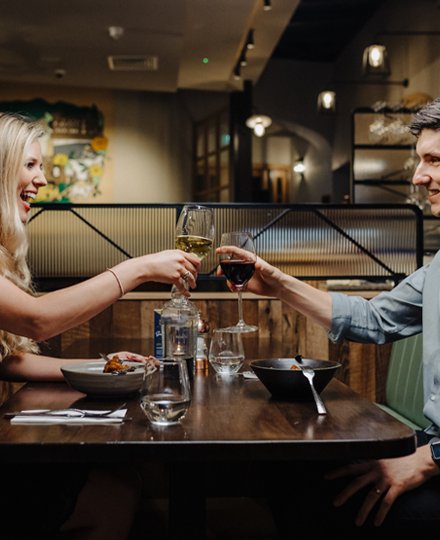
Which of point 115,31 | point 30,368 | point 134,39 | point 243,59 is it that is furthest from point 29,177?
point 243,59

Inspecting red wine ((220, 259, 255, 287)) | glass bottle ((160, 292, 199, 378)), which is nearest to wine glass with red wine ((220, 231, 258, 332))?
red wine ((220, 259, 255, 287))

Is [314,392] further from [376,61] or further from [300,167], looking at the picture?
[300,167]

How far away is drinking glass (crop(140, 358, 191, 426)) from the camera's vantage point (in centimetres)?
117

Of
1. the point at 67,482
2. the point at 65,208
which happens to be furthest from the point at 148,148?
the point at 67,482

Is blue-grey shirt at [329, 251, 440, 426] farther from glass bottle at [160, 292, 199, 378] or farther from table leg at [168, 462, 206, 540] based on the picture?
table leg at [168, 462, 206, 540]

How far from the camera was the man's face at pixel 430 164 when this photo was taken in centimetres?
173

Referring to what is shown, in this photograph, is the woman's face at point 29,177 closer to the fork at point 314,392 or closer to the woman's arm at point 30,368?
the woman's arm at point 30,368

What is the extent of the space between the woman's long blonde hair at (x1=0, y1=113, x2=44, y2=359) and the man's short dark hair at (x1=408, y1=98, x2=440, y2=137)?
3.61 ft

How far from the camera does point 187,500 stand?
1.23 meters

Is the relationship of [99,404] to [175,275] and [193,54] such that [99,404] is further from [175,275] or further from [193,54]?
[193,54]

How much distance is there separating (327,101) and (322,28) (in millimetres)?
2647

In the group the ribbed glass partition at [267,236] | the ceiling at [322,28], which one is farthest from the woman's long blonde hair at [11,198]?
the ceiling at [322,28]

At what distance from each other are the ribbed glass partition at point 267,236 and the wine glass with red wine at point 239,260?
1.73m

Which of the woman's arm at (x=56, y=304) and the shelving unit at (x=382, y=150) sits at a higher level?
the shelving unit at (x=382, y=150)
